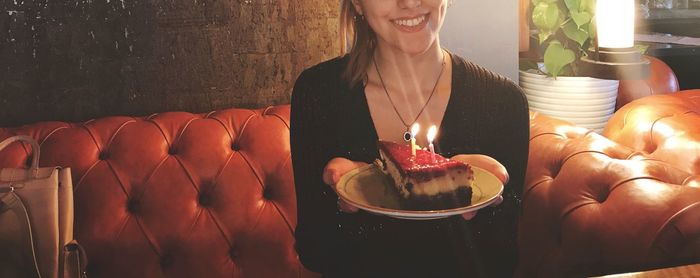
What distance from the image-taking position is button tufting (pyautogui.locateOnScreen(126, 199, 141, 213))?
74.0 inches

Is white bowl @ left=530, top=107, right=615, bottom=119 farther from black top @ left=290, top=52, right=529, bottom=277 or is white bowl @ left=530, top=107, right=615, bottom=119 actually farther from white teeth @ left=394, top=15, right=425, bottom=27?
white teeth @ left=394, top=15, right=425, bottom=27

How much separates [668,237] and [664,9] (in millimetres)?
4816

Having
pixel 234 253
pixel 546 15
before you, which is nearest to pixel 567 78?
pixel 546 15

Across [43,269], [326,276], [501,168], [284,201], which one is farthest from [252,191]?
[501,168]

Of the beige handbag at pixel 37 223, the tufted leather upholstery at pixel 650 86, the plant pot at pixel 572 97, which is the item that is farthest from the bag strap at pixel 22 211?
the tufted leather upholstery at pixel 650 86

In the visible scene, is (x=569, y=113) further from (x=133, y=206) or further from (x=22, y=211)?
(x=22, y=211)

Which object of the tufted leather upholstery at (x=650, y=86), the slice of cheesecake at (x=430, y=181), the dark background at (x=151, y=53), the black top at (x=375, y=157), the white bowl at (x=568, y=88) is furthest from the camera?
the tufted leather upholstery at (x=650, y=86)

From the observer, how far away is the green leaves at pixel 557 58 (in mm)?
2256

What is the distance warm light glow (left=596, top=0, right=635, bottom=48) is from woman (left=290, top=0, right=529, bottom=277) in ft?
1.97

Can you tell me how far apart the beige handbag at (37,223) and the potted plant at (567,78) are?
1.51m

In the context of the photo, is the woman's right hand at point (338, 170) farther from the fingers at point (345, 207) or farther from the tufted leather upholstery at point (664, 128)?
the tufted leather upholstery at point (664, 128)

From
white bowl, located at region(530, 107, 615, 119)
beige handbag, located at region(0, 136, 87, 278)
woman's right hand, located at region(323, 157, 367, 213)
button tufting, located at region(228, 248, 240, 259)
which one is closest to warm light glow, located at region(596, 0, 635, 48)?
white bowl, located at region(530, 107, 615, 119)

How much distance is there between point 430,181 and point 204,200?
32.0 inches

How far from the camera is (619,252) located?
5.10 ft
